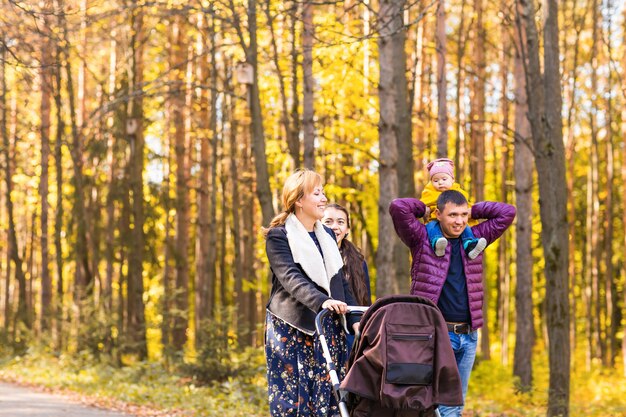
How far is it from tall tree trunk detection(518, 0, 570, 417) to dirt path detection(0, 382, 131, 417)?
206 inches

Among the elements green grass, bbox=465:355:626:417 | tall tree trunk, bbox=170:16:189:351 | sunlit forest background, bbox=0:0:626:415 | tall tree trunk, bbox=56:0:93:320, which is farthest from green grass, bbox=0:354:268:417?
green grass, bbox=465:355:626:417

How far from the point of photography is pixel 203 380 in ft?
46.0

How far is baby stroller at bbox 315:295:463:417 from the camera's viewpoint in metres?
4.89

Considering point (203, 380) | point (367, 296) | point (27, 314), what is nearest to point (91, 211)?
point (27, 314)

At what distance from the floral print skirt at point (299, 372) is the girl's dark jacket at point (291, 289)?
10 cm

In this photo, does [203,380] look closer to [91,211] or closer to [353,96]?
[353,96]

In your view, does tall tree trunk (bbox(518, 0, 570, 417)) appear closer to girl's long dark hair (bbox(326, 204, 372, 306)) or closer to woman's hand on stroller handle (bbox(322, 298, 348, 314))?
girl's long dark hair (bbox(326, 204, 372, 306))

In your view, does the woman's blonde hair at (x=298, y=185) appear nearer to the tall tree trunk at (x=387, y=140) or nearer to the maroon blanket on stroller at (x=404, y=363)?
the maroon blanket on stroller at (x=404, y=363)


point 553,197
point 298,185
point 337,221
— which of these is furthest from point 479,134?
point 298,185

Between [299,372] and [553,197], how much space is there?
5443 millimetres

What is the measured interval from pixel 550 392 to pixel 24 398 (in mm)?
7155

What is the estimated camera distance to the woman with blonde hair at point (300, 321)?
18.3 ft

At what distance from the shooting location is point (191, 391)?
43.7 ft

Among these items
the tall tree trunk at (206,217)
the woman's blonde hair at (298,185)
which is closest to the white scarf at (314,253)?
the woman's blonde hair at (298,185)
